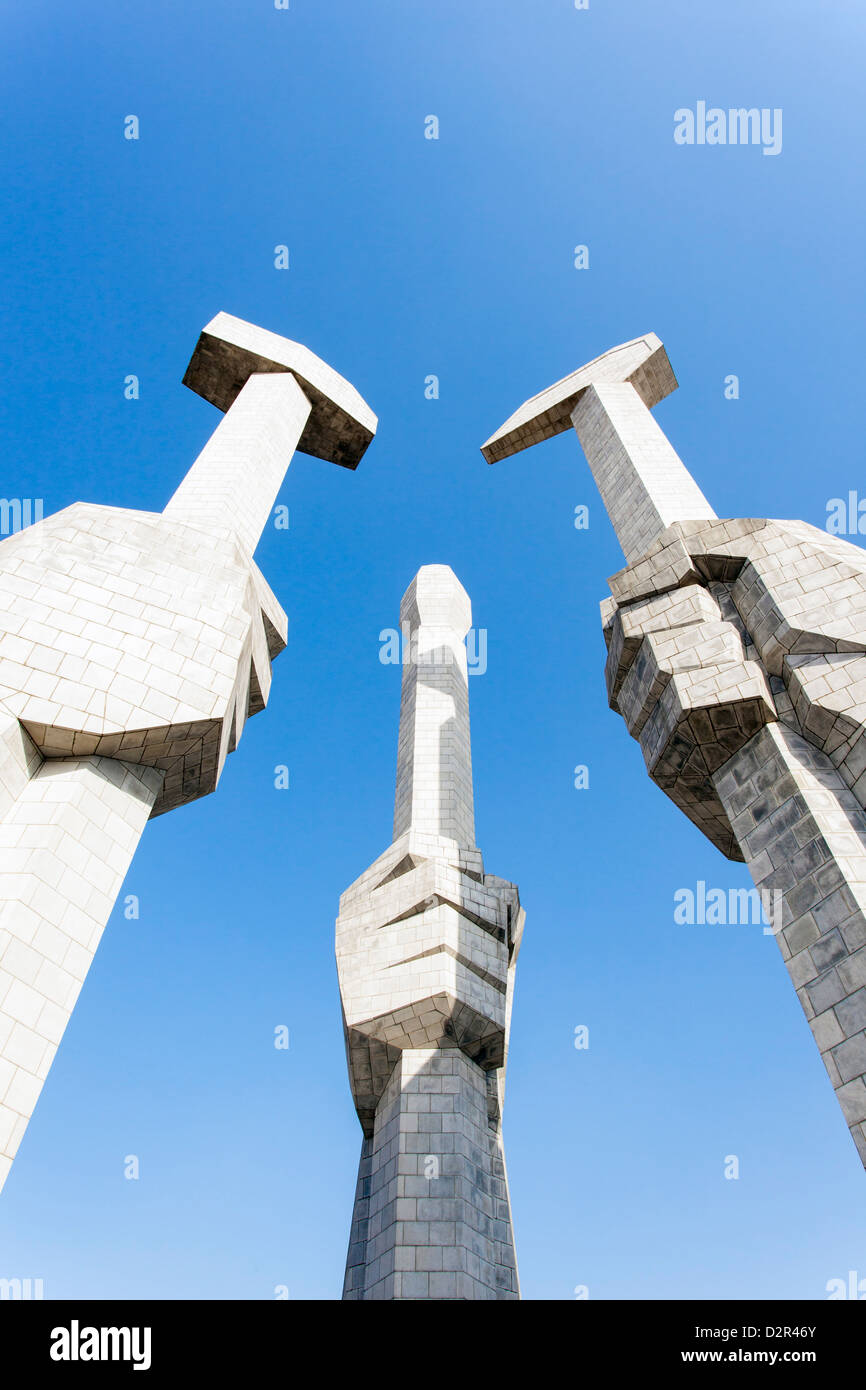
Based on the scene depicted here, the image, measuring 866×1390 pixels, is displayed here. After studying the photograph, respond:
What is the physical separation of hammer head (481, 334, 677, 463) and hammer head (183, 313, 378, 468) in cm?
454

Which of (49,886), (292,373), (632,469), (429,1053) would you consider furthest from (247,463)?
(429,1053)

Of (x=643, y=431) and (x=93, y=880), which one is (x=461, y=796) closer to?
(x=643, y=431)

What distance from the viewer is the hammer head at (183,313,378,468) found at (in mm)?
19647

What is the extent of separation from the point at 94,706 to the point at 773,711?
8216mm

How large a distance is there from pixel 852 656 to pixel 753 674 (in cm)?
113

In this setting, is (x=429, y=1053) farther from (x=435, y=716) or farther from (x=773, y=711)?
(x=435, y=716)

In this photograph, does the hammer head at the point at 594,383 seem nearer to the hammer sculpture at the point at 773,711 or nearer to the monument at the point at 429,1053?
the hammer sculpture at the point at 773,711

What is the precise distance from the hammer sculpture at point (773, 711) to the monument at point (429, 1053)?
5.91 meters

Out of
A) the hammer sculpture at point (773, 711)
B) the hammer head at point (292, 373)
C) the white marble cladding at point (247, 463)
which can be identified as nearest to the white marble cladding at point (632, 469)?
the hammer sculpture at point (773, 711)

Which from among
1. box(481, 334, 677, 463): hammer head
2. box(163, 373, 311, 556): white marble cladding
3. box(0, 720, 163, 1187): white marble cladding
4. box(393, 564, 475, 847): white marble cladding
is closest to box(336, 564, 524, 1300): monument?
box(393, 564, 475, 847): white marble cladding

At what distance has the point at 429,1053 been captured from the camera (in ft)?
46.4

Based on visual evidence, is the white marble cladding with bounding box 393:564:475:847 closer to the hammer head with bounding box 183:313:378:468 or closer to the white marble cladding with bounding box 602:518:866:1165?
the hammer head with bounding box 183:313:378:468

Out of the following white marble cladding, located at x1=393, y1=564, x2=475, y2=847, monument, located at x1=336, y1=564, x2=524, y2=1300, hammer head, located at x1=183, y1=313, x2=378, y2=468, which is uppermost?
hammer head, located at x1=183, y1=313, x2=378, y2=468

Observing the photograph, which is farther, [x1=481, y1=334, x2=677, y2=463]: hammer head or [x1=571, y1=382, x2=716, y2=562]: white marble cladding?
[x1=481, y1=334, x2=677, y2=463]: hammer head
